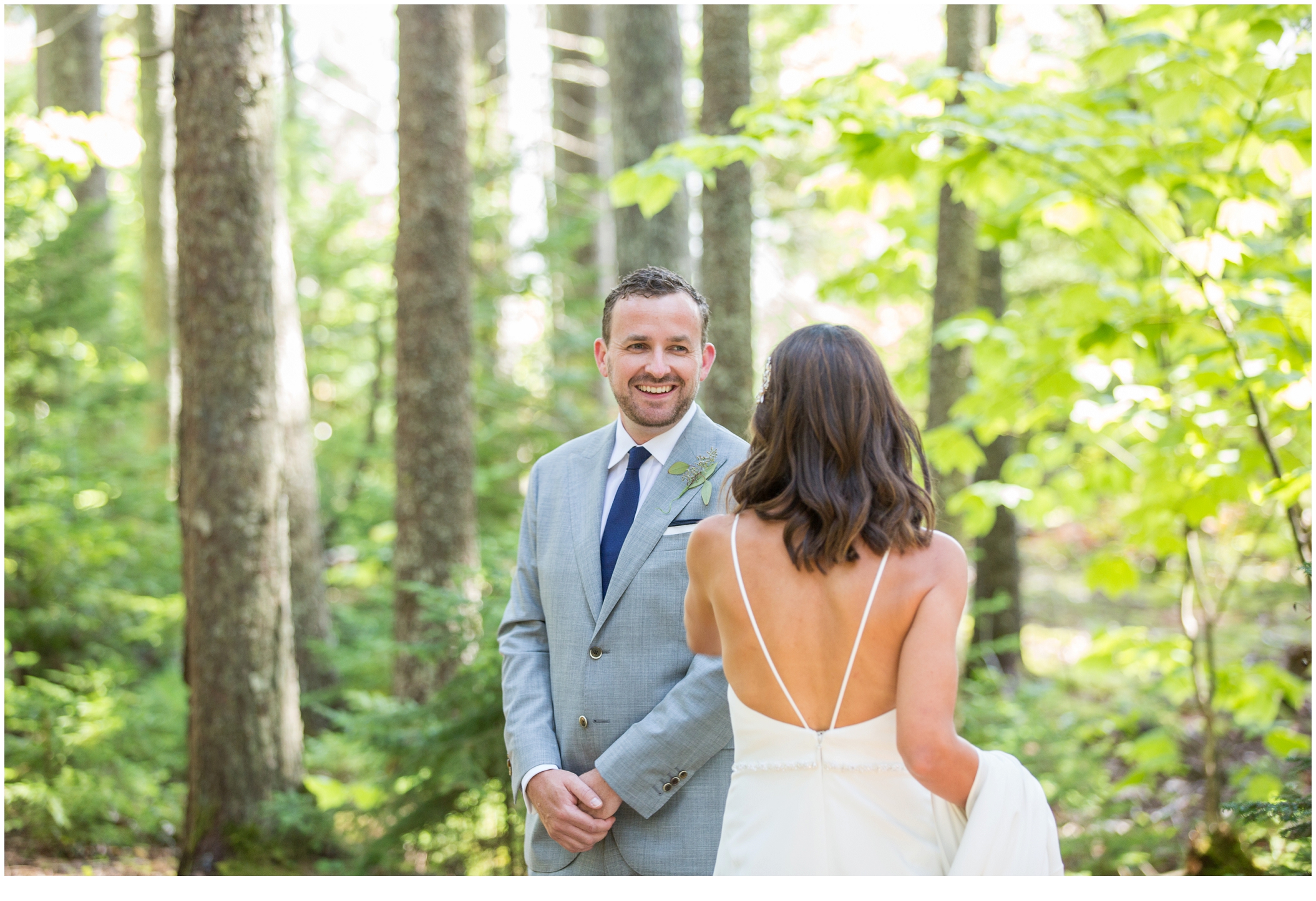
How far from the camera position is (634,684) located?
7.74ft

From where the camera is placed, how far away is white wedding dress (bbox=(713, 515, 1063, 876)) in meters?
A: 1.86

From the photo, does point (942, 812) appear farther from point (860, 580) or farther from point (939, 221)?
point (939, 221)

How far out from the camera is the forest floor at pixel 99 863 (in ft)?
15.6

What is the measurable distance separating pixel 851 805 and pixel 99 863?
4837 mm

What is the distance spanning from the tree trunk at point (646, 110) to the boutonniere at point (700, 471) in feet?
9.55

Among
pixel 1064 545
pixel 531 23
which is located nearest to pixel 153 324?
pixel 531 23

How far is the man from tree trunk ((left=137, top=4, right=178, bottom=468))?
→ 9.30 meters

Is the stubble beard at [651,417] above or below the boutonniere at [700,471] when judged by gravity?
above

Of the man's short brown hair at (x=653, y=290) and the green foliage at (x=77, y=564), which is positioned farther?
the green foliage at (x=77, y=564)

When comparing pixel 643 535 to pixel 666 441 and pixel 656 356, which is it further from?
pixel 656 356

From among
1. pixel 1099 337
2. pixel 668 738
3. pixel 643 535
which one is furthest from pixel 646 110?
pixel 668 738

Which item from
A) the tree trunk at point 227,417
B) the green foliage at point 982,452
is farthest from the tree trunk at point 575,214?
the tree trunk at point 227,417

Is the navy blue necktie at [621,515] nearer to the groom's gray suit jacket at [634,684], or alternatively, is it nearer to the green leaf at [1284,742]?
the groom's gray suit jacket at [634,684]

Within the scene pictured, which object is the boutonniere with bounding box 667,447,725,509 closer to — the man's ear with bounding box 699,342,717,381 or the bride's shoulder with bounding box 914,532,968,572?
the man's ear with bounding box 699,342,717,381
